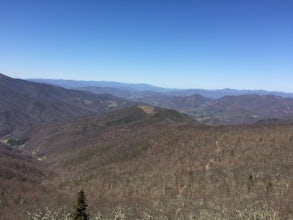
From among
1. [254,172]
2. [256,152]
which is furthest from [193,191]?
[256,152]

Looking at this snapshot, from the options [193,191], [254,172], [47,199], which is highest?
[254,172]

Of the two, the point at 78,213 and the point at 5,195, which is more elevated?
the point at 78,213

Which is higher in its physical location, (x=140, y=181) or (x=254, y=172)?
(x=254, y=172)

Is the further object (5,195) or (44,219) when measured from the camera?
(5,195)

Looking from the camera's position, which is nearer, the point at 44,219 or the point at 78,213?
the point at 78,213

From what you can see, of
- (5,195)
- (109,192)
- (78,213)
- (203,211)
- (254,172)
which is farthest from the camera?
(109,192)

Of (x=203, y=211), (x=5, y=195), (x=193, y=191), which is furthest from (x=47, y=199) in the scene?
(x=203, y=211)

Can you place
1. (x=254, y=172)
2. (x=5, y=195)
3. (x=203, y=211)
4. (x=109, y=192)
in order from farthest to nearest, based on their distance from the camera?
1. (x=109, y=192)
2. (x=5, y=195)
3. (x=254, y=172)
4. (x=203, y=211)

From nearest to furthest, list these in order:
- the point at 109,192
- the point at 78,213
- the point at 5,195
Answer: the point at 78,213 → the point at 5,195 → the point at 109,192

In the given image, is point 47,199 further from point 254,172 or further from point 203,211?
point 254,172

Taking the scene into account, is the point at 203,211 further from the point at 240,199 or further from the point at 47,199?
the point at 47,199
